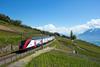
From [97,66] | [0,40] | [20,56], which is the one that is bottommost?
[97,66]

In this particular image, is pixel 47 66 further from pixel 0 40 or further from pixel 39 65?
pixel 0 40

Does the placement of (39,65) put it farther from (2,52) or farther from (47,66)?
(2,52)

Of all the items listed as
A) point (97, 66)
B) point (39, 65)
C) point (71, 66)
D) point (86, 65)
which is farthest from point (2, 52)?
point (97, 66)

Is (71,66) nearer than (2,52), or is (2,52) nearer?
(71,66)

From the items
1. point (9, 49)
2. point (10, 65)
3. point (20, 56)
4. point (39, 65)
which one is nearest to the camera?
point (10, 65)

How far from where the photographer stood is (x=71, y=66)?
49.0 meters

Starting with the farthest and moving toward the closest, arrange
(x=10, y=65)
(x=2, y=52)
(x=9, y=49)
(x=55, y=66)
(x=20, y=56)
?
1. (x=9, y=49)
2. (x=2, y=52)
3. (x=20, y=56)
4. (x=55, y=66)
5. (x=10, y=65)

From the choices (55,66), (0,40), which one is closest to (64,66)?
(55,66)

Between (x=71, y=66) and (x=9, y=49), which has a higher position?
(x=9, y=49)

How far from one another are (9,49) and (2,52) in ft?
15.6

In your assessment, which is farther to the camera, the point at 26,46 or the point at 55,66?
the point at 26,46

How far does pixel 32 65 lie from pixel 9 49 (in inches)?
770

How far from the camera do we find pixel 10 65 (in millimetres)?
37812

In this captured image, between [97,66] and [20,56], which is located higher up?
[20,56]
